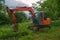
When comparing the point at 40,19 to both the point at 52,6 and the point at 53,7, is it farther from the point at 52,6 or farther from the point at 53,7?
the point at 53,7

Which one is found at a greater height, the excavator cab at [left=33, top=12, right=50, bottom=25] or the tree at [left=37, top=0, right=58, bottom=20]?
the tree at [left=37, top=0, right=58, bottom=20]

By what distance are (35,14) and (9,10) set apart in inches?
121

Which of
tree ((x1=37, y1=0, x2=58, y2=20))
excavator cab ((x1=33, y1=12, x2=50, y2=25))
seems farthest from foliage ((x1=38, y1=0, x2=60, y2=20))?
excavator cab ((x1=33, y1=12, x2=50, y2=25))

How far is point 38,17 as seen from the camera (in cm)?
2148

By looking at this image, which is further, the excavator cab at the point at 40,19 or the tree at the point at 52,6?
the excavator cab at the point at 40,19

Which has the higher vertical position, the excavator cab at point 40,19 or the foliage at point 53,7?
the foliage at point 53,7

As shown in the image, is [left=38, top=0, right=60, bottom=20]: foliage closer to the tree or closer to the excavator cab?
the tree

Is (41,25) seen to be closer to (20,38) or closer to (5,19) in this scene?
(20,38)

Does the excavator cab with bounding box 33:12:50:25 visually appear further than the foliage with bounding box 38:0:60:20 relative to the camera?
Yes

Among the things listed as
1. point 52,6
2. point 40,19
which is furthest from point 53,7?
point 40,19

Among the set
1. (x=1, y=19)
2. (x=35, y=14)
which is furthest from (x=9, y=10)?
(x=1, y=19)

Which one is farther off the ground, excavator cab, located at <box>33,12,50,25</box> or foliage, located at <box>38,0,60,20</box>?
foliage, located at <box>38,0,60,20</box>

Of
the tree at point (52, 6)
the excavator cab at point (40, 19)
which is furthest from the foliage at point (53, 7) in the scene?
the excavator cab at point (40, 19)

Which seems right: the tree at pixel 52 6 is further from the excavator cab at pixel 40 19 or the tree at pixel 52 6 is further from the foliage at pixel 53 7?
the excavator cab at pixel 40 19
